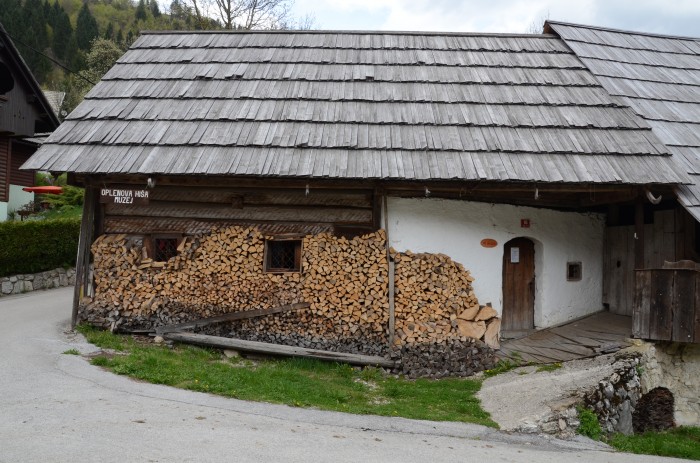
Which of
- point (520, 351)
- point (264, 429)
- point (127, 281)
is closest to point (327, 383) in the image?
point (264, 429)

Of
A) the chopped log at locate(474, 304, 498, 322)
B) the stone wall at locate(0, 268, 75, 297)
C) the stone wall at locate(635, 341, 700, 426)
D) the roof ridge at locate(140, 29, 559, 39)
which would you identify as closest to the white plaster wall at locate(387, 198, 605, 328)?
the chopped log at locate(474, 304, 498, 322)

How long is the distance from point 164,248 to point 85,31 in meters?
53.5

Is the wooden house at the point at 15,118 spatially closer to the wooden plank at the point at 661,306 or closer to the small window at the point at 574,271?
the small window at the point at 574,271

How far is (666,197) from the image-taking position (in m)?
9.17

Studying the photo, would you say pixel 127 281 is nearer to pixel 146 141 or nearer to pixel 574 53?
pixel 146 141

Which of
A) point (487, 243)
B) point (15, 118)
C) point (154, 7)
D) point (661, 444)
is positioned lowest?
point (661, 444)

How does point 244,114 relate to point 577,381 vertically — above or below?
above

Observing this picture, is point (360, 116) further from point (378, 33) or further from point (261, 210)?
point (378, 33)

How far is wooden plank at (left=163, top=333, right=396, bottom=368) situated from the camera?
8531mm

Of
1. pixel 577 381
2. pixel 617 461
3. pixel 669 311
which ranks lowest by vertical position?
pixel 617 461

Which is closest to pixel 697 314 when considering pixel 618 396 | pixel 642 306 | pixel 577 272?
pixel 642 306

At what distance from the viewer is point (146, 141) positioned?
30.7 feet

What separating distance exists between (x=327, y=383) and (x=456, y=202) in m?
3.65

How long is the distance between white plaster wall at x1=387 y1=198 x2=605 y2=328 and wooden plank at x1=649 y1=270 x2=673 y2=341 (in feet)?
5.97
